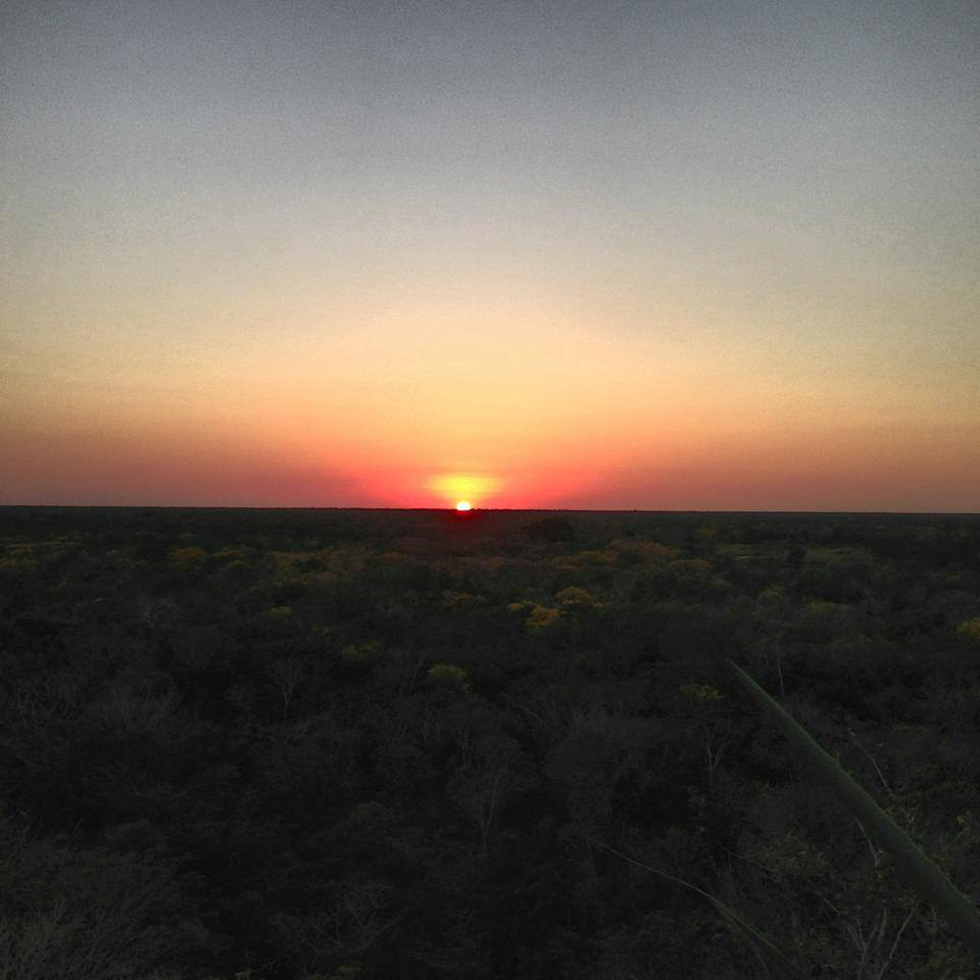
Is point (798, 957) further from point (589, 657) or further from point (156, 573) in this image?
point (156, 573)

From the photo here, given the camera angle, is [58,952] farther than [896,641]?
No

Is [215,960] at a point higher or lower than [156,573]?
lower

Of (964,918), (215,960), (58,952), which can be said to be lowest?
(215,960)

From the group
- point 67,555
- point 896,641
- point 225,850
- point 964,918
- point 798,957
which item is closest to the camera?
point 964,918

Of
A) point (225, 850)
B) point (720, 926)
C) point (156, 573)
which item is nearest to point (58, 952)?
point (225, 850)

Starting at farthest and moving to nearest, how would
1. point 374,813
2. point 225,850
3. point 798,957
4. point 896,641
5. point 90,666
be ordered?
point 896,641 → point 90,666 → point 374,813 → point 225,850 → point 798,957

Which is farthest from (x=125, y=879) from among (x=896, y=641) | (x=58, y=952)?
(x=896, y=641)

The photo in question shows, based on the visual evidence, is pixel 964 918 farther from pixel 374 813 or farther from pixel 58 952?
pixel 374 813
